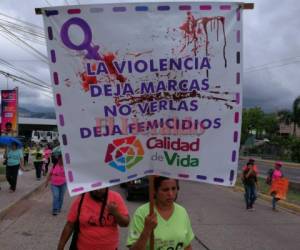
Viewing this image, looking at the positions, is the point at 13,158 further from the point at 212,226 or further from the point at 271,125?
the point at 271,125

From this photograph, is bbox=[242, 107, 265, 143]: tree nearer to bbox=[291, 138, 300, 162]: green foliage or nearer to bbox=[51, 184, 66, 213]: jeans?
bbox=[291, 138, 300, 162]: green foliage

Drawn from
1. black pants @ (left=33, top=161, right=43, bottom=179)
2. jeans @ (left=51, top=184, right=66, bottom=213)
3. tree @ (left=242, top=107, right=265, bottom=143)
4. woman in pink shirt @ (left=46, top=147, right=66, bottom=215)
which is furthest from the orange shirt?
tree @ (left=242, top=107, right=265, bottom=143)

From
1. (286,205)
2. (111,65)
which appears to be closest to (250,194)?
(286,205)

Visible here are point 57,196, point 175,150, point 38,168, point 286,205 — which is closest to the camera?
point 175,150

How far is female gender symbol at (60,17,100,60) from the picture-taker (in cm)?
334

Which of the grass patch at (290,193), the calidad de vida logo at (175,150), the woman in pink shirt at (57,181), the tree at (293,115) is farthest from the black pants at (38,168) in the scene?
the tree at (293,115)

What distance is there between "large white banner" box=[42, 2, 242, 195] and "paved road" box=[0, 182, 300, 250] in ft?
17.3

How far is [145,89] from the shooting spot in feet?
11.2

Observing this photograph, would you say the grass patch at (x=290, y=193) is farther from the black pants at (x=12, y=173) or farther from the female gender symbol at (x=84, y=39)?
the female gender symbol at (x=84, y=39)

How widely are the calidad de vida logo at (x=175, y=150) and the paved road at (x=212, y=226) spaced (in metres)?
5.26

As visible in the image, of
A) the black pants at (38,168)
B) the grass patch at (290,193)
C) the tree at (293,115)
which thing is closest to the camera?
the grass patch at (290,193)

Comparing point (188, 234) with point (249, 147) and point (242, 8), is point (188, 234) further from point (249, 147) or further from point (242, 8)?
point (249, 147)

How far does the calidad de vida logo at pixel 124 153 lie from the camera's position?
3439 millimetres

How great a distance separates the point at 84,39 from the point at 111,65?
25 cm
